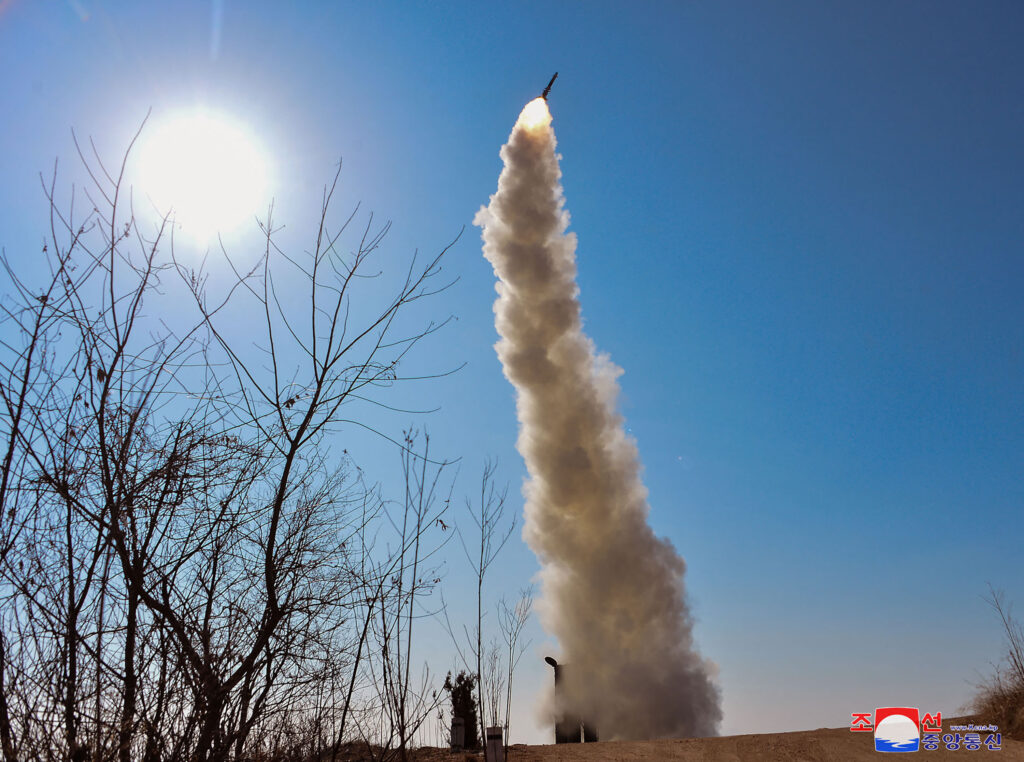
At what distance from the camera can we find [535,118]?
28.9m

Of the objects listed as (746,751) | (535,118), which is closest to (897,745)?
(746,751)

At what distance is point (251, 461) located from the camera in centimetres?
480

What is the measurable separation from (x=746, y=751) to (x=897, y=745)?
358cm

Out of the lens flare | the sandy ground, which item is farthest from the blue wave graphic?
the lens flare

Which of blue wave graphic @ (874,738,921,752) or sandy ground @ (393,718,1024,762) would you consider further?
blue wave graphic @ (874,738,921,752)

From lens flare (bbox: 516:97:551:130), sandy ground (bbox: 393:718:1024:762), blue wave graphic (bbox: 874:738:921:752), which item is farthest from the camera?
lens flare (bbox: 516:97:551:130)

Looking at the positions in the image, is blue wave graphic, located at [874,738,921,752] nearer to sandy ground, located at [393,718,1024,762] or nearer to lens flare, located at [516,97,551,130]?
sandy ground, located at [393,718,1024,762]

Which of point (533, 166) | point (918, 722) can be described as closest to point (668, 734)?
point (918, 722)

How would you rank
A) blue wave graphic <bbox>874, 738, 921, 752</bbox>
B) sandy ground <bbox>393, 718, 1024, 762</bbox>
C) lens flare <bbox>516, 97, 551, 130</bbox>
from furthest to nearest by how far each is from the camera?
lens flare <bbox>516, 97, 551, 130</bbox> < blue wave graphic <bbox>874, 738, 921, 752</bbox> < sandy ground <bbox>393, 718, 1024, 762</bbox>

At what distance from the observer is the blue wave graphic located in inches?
657

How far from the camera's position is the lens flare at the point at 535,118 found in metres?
28.9

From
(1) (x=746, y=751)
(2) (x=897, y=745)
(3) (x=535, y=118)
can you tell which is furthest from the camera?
(3) (x=535, y=118)

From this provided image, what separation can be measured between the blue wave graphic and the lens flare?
24.2 m

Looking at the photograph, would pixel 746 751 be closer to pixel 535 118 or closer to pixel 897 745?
pixel 897 745
